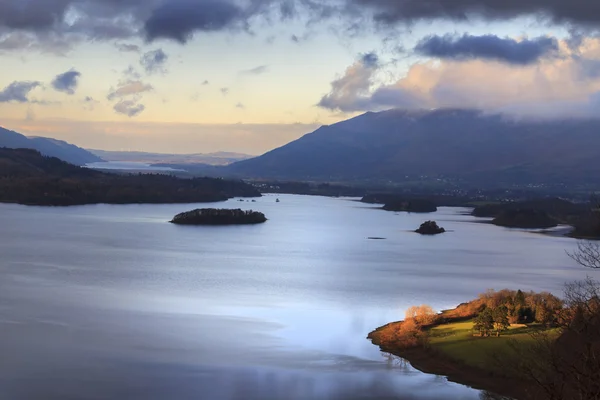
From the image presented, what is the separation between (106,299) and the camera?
105 feet

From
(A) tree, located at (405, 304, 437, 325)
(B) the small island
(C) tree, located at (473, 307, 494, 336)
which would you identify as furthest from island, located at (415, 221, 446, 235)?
(C) tree, located at (473, 307, 494, 336)

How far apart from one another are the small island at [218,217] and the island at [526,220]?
27.3 metres

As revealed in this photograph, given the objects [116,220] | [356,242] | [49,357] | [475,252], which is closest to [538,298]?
[49,357]

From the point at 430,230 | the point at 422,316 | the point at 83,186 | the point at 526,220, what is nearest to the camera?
the point at 422,316

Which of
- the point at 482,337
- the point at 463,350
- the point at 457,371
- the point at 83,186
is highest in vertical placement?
the point at 83,186

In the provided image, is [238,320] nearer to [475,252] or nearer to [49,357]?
[49,357]

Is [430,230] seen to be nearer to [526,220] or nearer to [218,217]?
[526,220]

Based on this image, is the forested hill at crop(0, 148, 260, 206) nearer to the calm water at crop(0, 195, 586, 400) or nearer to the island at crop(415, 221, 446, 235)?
the calm water at crop(0, 195, 586, 400)

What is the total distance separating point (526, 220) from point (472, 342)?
228 ft

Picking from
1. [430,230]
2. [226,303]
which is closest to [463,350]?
[226,303]

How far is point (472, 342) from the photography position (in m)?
23.2

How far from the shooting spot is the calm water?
20297 mm

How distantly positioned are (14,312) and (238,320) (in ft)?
25.2

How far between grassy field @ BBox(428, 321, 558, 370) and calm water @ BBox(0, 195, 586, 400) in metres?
1.33
